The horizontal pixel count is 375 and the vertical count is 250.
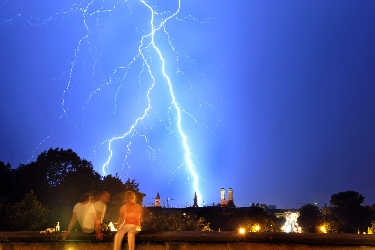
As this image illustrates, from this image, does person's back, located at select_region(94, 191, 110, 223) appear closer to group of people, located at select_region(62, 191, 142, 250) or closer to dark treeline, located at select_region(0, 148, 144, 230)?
group of people, located at select_region(62, 191, 142, 250)

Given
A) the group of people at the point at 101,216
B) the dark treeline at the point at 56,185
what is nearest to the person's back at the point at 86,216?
the group of people at the point at 101,216

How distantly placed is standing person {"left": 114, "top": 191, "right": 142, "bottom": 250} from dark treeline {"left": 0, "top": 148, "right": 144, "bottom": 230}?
2708 centimetres

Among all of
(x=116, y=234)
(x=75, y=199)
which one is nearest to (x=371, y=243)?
(x=116, y=234)

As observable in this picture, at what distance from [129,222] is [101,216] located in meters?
0.87

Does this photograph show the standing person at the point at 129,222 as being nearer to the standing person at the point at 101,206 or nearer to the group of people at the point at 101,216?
the group of people at the point at 101,216

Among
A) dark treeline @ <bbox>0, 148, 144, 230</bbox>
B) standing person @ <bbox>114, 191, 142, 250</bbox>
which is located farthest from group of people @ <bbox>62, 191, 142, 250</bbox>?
dark treeline @ <bbox>0, 148, 144, 230</bbox>

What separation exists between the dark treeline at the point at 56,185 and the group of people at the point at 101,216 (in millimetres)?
26148

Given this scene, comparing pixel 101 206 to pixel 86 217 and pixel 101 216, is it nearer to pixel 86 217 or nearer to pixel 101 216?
pixel 101 216

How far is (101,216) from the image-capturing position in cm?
732

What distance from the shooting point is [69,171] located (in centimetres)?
5269

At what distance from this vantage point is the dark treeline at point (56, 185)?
41.9 meters

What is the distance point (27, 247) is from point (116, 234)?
76.0 inches

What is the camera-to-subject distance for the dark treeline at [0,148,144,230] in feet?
137

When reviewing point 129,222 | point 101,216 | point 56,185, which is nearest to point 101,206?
point 101,216
